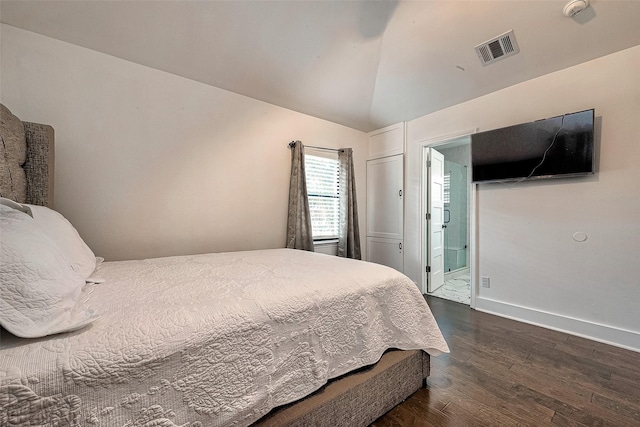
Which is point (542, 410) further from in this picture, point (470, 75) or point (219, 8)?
point (219, 8)

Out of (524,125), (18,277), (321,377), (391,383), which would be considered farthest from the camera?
(524,125)

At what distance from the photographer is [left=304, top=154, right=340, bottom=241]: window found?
3419 mm

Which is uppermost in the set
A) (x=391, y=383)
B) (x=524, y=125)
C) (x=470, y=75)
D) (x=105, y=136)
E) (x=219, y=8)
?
(x=219, y=8)

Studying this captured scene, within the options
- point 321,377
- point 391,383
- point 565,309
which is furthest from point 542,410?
point 565,309

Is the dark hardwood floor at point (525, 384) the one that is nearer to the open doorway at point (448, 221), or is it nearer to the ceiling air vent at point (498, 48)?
the open doorway at point (448, 221)

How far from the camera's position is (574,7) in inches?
73.6

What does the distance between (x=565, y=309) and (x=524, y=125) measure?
5.90 feet

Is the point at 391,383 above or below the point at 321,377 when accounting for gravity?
below

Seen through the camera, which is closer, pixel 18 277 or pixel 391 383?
pixel 18 277

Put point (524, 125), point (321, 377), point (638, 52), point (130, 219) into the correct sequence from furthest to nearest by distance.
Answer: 1. point (524, 125)
2. point (130, 219)
3. point (638, 52)
4. point (321, 377)

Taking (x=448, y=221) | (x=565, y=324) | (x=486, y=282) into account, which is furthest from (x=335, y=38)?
(x=448, y=221)

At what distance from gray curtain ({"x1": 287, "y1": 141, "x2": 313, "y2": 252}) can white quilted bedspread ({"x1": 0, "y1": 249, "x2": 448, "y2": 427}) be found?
A: 1521mm

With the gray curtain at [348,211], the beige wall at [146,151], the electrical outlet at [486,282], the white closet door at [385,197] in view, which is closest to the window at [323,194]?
the gray curtain at [348,211]

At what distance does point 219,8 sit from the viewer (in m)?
2.02
